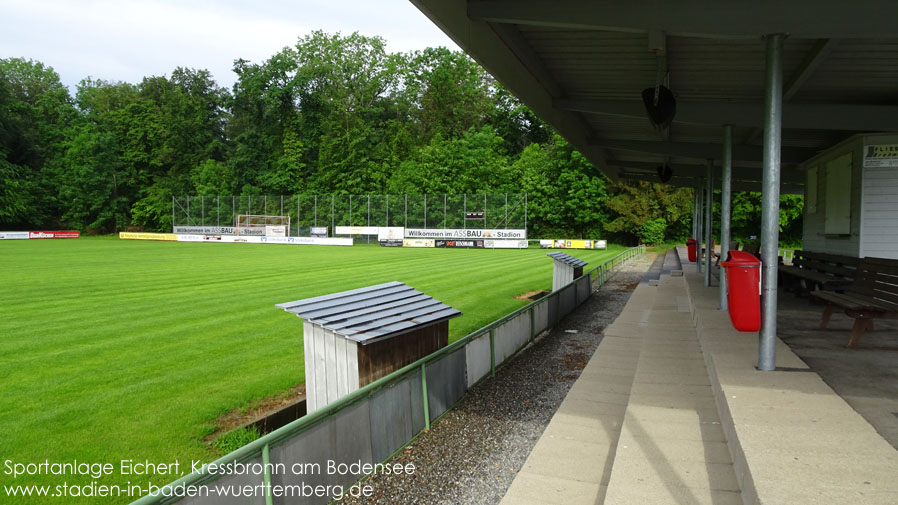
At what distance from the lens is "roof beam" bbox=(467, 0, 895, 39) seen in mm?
4977

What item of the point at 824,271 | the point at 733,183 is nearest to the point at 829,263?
the point at 824,271

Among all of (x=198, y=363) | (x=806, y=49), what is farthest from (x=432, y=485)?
(x=806, y=49)

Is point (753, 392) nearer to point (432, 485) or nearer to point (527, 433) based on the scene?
point (527, 433)

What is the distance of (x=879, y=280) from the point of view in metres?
6.93

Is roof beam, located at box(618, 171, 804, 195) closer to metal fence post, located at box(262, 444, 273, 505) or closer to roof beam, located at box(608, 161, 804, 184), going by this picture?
roof beam, located at box(608, 161, 804, 184)

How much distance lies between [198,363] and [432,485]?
18.6ft

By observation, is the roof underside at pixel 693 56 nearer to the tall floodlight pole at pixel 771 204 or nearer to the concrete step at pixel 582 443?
the tall floodlight pole at pixel 771 204

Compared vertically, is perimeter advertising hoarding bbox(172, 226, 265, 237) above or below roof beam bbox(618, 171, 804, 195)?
below

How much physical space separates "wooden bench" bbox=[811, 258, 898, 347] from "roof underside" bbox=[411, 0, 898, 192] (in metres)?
2.32

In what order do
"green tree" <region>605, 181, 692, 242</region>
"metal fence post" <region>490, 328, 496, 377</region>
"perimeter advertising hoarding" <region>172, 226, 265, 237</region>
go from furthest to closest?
"perimeter advertising hoarding" <region>172, 226, 265, 237</region> → "green tree" <region>605, 181, 692, 242</region> → "metal fence post" <region>490, 328, 496, 377</region>

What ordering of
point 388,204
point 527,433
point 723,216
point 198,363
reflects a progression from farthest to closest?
point 388,204
point 723,216
point 198,363
point 527,433

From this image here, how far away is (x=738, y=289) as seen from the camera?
5102mm

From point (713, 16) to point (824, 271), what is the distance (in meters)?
7.85

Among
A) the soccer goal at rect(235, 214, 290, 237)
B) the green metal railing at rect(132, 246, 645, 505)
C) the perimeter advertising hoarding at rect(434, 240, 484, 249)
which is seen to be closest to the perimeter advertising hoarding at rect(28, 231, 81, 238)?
the soccer goal at rect(235, 214, 290, 237)
